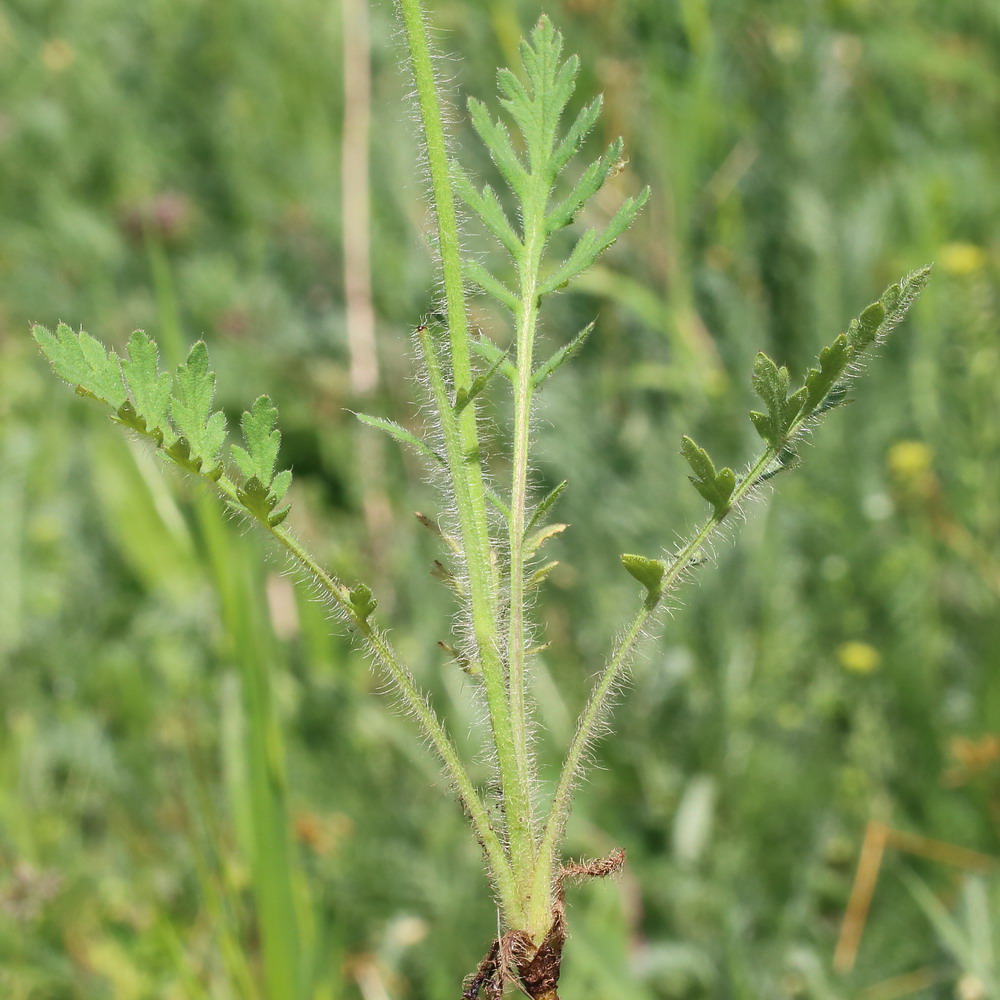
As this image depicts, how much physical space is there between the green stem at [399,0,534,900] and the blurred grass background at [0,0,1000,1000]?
676 mm

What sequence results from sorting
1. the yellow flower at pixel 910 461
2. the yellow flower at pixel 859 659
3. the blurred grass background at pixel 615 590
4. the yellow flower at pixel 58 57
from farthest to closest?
the yellow flower at pixel 58 57
the yellow flower at pixel 910 461
the yellow flower at pixel 859 659
the blurred grass background at pixel 615 590

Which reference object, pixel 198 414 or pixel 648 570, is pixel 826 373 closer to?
pixel 648 570

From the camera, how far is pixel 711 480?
92 cm

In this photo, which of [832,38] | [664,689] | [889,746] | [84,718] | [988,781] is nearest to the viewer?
[988,781]

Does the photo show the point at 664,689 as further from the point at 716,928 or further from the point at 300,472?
the point at 300,472

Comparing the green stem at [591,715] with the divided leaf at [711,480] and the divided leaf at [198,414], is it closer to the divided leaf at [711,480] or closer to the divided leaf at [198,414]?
the divided leaf at [711,480]

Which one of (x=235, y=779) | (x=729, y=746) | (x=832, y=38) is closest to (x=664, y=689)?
(x=729, y=746)

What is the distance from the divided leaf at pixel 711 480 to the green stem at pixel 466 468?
0.58 feet

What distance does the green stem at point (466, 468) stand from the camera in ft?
3.01

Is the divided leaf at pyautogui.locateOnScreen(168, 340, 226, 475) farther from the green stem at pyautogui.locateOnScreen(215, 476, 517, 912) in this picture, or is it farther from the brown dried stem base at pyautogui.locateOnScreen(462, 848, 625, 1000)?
the brown dried stem base at pyautogui.locateOnScreen(462, 848, 625, 1000)

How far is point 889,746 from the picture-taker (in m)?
2.57

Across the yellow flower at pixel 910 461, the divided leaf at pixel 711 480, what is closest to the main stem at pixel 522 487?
the divided leaf at pixel 711 480

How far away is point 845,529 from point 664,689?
1.98ft

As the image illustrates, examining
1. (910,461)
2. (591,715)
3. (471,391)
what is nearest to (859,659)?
(910,461)
